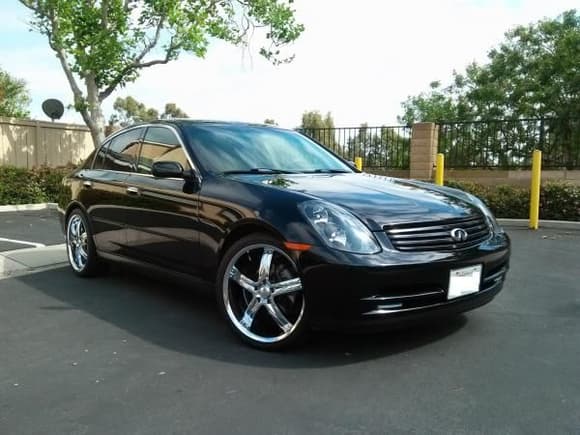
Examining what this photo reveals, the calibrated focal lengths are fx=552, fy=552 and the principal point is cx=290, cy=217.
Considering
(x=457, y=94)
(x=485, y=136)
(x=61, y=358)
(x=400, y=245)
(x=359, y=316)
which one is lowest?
(x=61, y=358)

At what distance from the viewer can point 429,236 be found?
3334 millimetres

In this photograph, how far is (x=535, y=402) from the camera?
276 cm

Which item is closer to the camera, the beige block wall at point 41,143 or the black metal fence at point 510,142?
the black metal fence at point 510,142

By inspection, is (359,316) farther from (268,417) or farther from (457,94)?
(457,94)

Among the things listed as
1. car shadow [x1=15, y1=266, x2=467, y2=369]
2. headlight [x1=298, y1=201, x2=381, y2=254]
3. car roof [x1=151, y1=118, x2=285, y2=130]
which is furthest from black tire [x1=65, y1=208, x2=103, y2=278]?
headlight [x1=298, y1=201, x2=381, y2=254]

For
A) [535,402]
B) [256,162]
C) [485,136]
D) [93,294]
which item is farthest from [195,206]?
[485,136]

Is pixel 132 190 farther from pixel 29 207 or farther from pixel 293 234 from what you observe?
pixel 29 207

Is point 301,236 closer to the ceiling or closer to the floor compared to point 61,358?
closer to the ceiling

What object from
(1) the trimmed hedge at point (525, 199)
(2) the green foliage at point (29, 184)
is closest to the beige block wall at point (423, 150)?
(1) the trimmed hedge at point (525, 199)

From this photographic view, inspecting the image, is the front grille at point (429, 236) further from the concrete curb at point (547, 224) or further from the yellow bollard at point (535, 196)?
the concrete curb at point (547, 224)

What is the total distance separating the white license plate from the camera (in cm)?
334

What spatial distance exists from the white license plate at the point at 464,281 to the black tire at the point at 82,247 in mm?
3632

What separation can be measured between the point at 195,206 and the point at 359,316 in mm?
1535

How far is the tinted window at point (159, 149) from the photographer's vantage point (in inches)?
174
